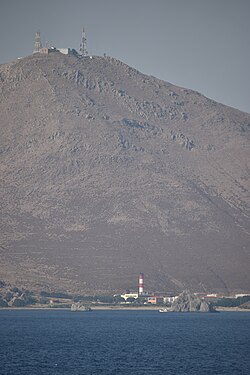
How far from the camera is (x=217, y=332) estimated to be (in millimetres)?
185000

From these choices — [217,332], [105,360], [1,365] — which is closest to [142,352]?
[105,360]

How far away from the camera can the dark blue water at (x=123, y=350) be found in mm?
125438

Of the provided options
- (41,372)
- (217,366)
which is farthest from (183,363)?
(41,372)

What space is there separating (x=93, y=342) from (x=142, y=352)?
54.2 ft

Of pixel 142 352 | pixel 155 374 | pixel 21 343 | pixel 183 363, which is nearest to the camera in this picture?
pixel 155 374

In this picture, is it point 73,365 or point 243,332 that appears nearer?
point 73,365

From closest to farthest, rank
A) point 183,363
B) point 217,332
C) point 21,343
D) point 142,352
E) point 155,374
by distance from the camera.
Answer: point 155,374, point 183,363, point 142,352, point 21,343, point 217,332

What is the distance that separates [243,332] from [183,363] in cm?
5553

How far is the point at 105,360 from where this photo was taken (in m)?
133

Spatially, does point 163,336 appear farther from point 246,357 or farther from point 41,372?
point 41,372

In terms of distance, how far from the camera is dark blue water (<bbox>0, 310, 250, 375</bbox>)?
125438 mm

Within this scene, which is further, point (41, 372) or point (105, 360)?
point (105, 360)

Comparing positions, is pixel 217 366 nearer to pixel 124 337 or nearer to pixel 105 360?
pixel 105 360

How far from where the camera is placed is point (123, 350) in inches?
5719
